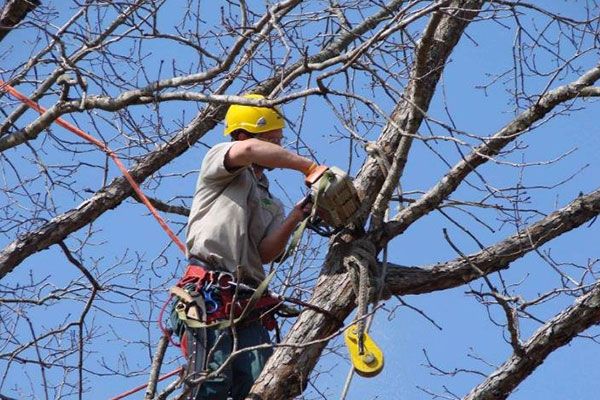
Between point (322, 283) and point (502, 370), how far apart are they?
2.73 ft

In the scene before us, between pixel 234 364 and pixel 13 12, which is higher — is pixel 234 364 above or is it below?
below

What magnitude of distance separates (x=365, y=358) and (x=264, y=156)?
0.94 meters

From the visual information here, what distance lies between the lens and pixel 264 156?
507cm

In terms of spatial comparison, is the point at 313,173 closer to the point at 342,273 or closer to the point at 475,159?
the point at 342,273

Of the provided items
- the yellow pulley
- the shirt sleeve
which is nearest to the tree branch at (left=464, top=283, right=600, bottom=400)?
the yellow pulley

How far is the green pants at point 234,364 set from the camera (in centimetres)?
495

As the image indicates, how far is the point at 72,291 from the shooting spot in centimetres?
678

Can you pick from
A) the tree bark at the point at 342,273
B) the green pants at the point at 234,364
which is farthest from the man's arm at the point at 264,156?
the green pants at the point at 234,364

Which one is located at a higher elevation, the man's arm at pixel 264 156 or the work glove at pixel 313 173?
the man's arm at pixel 264 156

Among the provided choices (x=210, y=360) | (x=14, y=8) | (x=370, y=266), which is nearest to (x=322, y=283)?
(x=370, y=266)

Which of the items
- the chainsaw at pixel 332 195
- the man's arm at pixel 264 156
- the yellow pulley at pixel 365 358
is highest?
the man's arm at pixel 264 156

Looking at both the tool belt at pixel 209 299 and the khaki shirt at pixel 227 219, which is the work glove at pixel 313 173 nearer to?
the khaki shirt at pixel 227 219

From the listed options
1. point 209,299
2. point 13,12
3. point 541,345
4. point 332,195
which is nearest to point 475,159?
point 332,195

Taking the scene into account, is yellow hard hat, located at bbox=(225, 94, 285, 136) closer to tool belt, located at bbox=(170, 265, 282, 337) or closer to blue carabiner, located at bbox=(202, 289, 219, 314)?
tool belt, located at bbox=(170, 265, 282, 337)
